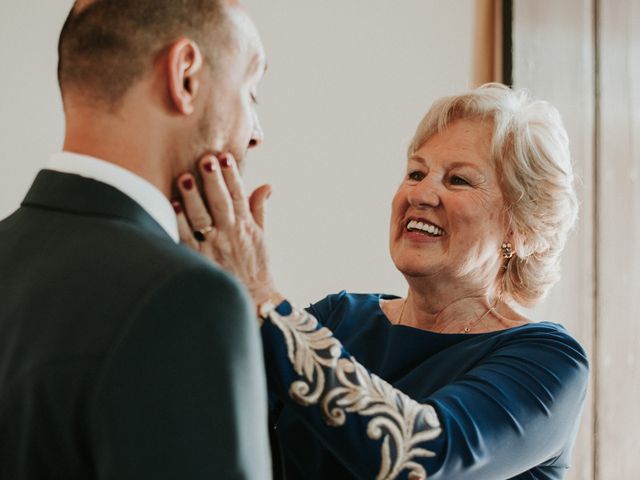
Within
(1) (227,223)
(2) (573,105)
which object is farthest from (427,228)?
(2) (573,105)

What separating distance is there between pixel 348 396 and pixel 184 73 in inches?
25.7

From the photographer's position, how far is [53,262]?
0.86 meters

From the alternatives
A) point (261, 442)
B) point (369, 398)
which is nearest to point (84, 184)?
point (261, 442)

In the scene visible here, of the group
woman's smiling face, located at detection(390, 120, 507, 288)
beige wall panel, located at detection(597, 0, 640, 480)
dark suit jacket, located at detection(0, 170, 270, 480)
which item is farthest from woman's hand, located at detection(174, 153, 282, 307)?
beige wall panel, located at detection(597, 0, 640, 480)

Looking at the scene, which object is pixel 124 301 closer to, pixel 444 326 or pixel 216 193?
pixel 216 193

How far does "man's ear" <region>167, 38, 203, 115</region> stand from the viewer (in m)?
0.95

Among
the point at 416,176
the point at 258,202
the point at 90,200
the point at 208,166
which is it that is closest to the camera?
the point at 90,200

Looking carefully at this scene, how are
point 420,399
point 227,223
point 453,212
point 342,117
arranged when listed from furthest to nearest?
1. point 342,117
2. point 453,212
3. point 420,399
4. point 227,223

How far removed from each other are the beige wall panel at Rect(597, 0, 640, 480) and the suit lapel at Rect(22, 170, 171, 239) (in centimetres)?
271

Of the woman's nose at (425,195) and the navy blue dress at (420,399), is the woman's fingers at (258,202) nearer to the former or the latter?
the navy blue dress at (420,399)

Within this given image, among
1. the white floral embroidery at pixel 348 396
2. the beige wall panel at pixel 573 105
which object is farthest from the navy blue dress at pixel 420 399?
the beige wall panel at pixel 573 105

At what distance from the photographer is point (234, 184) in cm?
122

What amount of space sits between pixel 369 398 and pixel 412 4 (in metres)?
2.02

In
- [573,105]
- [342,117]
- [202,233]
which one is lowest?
[202,233]
